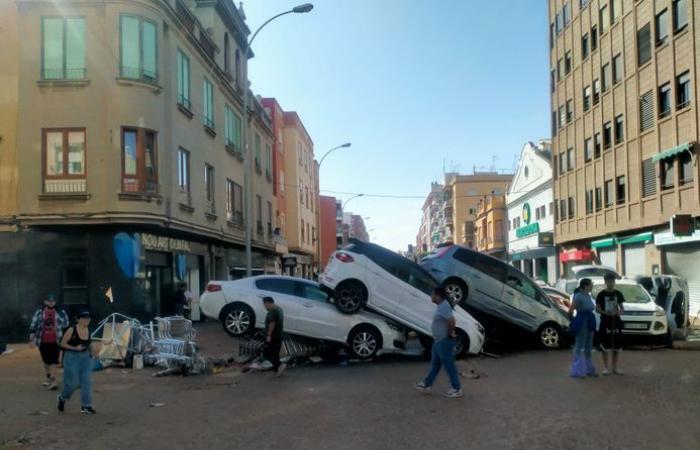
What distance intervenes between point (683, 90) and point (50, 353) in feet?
82.6

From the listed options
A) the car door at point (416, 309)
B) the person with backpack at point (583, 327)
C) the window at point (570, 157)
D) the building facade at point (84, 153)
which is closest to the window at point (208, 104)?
the building facade at point (84, 153)

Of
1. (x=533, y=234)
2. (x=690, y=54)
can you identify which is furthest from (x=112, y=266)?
(x=533, y=234)

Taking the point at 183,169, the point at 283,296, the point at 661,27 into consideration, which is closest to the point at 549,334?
the point at 283,296

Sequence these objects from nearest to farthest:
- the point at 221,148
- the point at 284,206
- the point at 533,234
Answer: the point at 221,148, the point at 284,206, the point at 533,234

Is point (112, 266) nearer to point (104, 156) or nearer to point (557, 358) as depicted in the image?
point (104, 156)

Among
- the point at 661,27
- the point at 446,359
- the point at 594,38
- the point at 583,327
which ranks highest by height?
the point at 594,38

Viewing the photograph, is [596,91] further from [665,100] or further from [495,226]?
[495,226]

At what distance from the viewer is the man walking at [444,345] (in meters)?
10.1

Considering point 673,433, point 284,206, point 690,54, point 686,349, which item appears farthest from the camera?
point 284,206

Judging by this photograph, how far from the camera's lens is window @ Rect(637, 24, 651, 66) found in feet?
99.5

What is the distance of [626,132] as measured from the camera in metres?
32.7

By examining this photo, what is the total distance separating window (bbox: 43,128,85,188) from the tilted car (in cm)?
1074

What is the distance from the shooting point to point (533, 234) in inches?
2069

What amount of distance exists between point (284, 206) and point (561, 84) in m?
20.2
